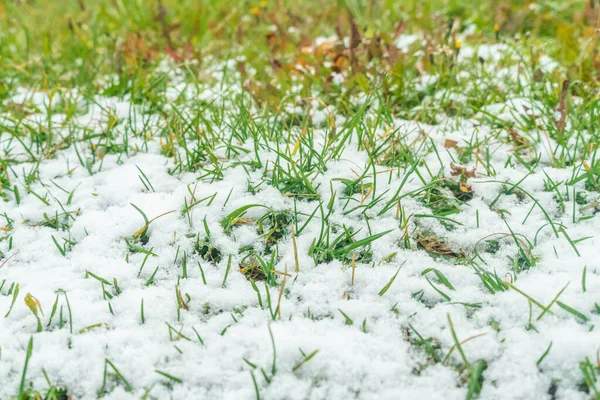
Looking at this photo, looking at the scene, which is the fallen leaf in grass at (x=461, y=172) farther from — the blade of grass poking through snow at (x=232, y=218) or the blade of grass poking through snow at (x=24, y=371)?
the blade of grass poking through snow at (x=24, y=371)

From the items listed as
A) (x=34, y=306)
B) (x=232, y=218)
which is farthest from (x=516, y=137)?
(x=34, y=306)

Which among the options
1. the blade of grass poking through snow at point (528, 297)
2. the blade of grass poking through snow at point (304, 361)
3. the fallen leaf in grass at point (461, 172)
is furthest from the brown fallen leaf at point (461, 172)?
the blade of grass poking through snow at point (304, 361)

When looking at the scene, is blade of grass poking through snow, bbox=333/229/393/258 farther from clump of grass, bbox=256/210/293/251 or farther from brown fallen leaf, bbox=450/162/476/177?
brown fallen leaf, bbox=450/162/476/177

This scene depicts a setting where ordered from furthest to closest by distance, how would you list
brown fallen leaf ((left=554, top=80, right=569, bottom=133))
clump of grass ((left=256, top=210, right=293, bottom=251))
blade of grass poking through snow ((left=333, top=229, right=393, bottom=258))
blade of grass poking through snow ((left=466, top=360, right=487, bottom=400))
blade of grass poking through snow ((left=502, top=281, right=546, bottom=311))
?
brown fallen leaf ((left=554, top=80, right=569, bottom=133)), clump of grass ((left=256, top=210, right=293, bottom=251)), blade of grass poking through snow ((left=333, top=229, right=393, bottom=258)), blade of grass poking through snow ((left=502, top=281, right=546, bottom=311)), blade of grass poking through snow ((left=466, top=360, right=487, bottom=400))

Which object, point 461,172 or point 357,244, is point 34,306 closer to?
point 357,244

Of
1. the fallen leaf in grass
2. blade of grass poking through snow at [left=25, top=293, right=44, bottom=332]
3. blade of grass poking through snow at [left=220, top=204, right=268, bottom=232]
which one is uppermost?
the fallen leaf in grass

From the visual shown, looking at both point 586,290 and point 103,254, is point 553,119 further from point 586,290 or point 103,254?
point 103,254

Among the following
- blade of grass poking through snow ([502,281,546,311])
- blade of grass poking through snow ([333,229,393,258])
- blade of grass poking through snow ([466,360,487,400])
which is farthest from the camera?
blade of grass poking through snow ([333,229,393,258])

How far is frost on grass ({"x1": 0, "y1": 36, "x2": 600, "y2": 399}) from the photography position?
1.26 metres

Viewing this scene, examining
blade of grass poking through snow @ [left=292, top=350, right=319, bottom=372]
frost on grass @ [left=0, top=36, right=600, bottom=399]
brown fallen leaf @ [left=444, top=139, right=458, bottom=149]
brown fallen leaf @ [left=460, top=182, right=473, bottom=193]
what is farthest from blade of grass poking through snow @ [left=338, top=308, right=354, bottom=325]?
brown fallen leaf @ [left=444, top=139, right=458, bottom=149]

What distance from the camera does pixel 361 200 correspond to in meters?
1.81

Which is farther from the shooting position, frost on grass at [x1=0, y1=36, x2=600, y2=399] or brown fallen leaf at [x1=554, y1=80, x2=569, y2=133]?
brown fallen leaf at [x1=554, y1=80, x2=569, y2=133]

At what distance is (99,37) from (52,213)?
2.39m

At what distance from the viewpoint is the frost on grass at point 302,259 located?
1260mm
